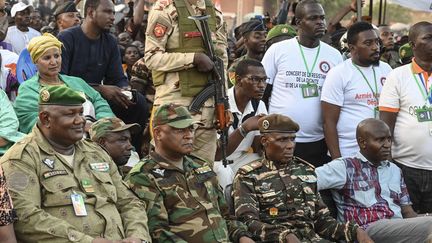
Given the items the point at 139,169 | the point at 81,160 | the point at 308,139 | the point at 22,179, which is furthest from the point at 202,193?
the point at 308,139

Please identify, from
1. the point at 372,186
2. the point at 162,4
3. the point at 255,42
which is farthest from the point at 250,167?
the point at 255,42

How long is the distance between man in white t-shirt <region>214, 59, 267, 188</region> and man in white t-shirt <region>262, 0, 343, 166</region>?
32cm

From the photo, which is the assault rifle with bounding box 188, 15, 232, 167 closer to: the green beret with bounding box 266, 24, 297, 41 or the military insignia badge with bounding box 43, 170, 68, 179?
the military insignia badge with bounding box 43, 170, 68, 179

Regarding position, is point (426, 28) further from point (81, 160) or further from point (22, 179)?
point (22, 179)

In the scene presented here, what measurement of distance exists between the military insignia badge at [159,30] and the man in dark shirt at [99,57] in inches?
37.5

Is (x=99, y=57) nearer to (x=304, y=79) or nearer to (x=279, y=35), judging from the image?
(x=304, y=79)

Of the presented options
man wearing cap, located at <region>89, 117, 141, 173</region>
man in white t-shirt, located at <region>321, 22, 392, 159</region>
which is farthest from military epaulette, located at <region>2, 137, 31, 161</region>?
man in white t-shirt, located at <region>321, 22, 392, 159</region>

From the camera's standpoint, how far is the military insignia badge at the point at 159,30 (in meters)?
7.11

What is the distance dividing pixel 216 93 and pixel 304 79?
117cm

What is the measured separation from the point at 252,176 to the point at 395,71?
6.64 ft

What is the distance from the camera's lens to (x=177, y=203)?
6.04 meters

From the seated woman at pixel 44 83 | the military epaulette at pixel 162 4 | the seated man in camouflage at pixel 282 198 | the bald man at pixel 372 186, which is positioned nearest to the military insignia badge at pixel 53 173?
the seated man in camouflage at pixel 282 198

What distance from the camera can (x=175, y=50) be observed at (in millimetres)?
7227

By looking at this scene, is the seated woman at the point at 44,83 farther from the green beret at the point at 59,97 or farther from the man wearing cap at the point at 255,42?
the man wearing cap at the point at 255,42
